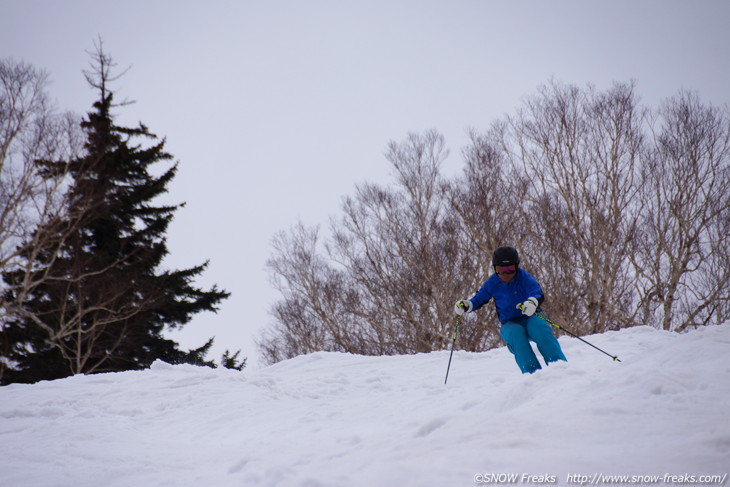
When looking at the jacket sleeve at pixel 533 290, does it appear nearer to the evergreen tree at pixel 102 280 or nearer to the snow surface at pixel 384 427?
the snow surface at pixel 384 427

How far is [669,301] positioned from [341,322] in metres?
9.96

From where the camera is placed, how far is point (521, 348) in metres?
4.57

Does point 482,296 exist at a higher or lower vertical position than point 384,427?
higher

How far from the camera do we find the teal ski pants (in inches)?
178

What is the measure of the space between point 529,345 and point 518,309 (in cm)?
40

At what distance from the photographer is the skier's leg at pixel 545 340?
4.52 m

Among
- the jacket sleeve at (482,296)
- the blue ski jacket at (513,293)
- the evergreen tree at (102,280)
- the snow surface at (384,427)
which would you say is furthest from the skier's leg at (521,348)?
the evergreen tree at (102,280)

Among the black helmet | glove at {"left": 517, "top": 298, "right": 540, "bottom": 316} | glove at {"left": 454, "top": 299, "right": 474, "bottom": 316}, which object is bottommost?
glove at {"left": 517, "top": 298, "right": 540, "bottom": 316}

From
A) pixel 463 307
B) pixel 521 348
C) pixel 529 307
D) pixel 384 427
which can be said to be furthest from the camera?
pixel 463 307

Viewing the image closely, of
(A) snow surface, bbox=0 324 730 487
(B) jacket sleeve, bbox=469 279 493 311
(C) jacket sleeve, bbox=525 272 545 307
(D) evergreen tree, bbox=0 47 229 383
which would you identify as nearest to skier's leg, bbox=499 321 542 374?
(C) jacket sleeve, bbox=525 272 545 307

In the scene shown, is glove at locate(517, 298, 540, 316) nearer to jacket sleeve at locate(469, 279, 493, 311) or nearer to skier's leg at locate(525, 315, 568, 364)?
skier's leg at locate(525, 315, 568, 364)

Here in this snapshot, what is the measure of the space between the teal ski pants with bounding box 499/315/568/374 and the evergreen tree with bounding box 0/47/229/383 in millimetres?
11408

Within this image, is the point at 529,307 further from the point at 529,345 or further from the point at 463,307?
the point at 463,307

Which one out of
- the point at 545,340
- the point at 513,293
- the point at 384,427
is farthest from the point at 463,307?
the point at 384,427
